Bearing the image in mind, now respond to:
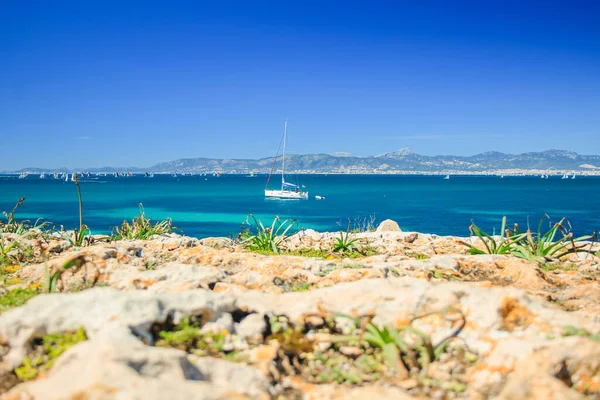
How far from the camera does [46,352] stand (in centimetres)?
329

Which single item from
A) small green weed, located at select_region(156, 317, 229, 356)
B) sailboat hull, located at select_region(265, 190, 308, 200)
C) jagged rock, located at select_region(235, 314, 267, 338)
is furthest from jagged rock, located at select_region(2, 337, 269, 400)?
sailboat hull, located at select_region(265, 190, 308, 200)

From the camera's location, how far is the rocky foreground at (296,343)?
9.04 ft

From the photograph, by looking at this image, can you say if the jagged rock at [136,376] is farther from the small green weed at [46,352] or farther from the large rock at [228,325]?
the small green weed at [46,352]

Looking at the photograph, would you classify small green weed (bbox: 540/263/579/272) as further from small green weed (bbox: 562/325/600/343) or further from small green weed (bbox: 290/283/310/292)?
small green weed (bbox: 290/283/310/292)

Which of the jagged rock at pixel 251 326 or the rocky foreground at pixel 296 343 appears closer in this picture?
the rocky foreground at pixel 296 343

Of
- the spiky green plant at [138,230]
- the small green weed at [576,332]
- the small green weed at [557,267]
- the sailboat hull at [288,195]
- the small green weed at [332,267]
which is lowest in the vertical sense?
the sailboat hull at [288,195]

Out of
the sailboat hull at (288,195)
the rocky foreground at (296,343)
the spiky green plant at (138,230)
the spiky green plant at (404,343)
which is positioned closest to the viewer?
the rocky foreground at (296,343)

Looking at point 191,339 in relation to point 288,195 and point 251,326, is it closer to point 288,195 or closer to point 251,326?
point 251,326

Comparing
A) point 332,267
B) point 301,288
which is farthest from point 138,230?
point 301,288

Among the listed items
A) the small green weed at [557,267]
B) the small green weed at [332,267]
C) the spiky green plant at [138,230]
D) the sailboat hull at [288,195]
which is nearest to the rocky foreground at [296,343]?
the small green weed at [332,267]

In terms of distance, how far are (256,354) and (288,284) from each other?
2017 millimetres

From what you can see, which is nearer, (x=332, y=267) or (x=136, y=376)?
(x=136, y=376)

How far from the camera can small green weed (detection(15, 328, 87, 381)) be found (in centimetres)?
302

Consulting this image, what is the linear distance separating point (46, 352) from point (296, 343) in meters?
1.91
